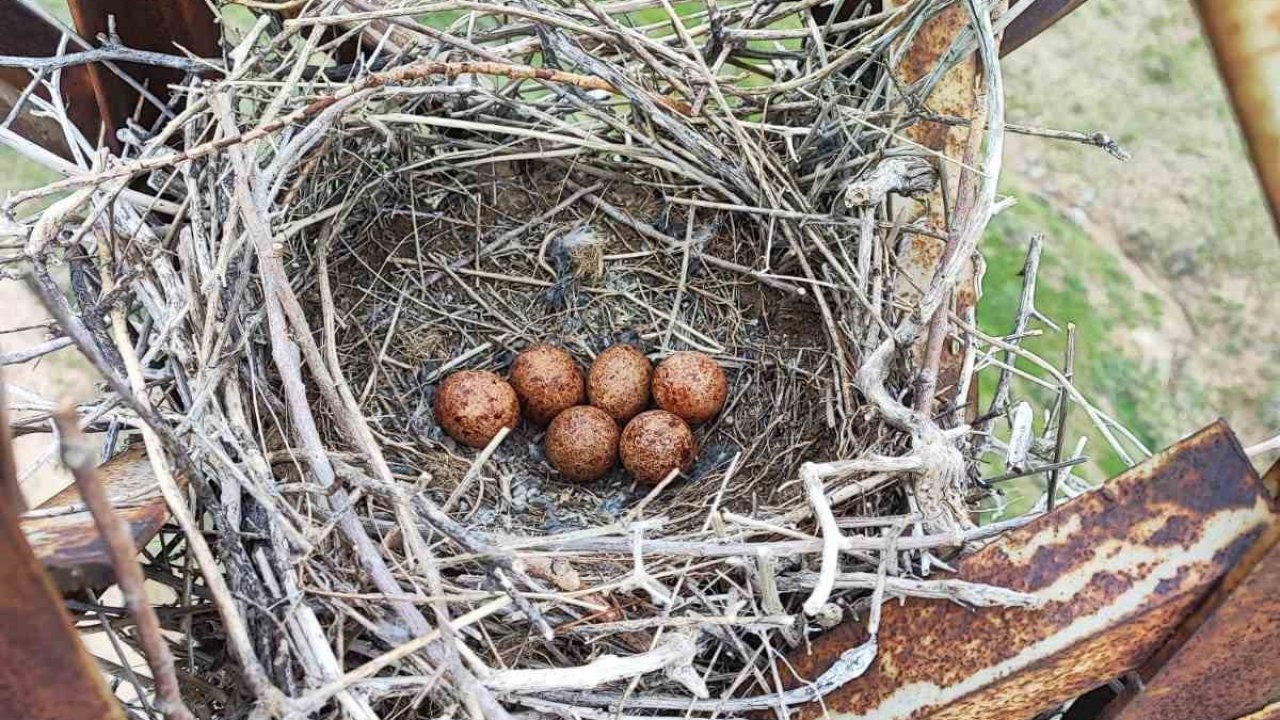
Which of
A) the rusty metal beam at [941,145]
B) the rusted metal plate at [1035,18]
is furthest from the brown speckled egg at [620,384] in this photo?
the rusted metal plate at [1035,18]

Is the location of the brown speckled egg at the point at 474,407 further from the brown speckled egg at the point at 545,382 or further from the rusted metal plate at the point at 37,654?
the rusted metal plate at the point at 37,654

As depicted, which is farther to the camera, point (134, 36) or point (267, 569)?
point (134, 36)

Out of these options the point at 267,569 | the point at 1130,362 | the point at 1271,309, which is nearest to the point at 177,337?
the point at 267,569

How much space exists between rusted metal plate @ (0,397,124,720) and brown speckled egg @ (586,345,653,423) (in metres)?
1.36

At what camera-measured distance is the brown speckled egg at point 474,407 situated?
1.94 metres

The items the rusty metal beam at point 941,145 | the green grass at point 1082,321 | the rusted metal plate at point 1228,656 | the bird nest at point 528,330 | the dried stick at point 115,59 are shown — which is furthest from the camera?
the green grass at point 1082,321

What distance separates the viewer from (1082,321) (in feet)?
11.8

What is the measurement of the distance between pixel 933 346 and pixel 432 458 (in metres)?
0.91

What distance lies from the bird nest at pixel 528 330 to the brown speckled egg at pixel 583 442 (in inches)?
2.4

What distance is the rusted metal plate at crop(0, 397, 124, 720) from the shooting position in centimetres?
61

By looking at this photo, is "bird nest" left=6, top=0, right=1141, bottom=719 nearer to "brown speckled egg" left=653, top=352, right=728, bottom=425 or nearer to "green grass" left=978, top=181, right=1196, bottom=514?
"brown speckled egg" left=653, top=352, right=728, bottom=425

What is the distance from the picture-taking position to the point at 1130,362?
3.56 metres

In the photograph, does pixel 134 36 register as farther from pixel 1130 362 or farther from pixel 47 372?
pixel 1130 362

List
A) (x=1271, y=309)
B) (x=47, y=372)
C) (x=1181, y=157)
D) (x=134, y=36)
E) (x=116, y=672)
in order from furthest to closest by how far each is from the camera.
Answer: (x=1181, y=157), (x=1271, y=309), (x=47, y=372), (x=134, y=36), (x=116, y=672)
